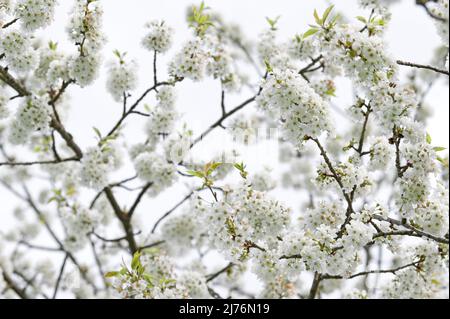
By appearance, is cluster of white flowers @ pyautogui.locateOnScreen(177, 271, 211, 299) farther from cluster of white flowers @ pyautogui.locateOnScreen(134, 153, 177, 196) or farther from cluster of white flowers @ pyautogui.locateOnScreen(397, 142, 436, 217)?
cluster of white flowers @ pyautogui.locateOnScreen(397, 142, 436, 217)

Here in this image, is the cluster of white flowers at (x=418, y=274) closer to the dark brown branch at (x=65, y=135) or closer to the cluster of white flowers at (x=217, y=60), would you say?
the cluster of white flowers at (x=217, y=60)

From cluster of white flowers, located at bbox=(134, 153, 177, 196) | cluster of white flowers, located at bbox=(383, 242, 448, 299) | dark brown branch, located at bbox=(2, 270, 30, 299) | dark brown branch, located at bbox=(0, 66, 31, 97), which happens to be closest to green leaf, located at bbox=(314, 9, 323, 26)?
cluster of white flowers, located at bbox=(383, 242, 448, 299)

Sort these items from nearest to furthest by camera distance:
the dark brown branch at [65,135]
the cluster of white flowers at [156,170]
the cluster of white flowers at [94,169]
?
the dark brown branch at [65,135], the cluster of white flowers at [94,169], the cluster of white flowers at [156,170]

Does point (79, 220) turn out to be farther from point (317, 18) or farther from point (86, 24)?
point (317, 18)

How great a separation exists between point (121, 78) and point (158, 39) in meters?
0.58

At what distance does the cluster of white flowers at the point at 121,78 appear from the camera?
17.3 ft

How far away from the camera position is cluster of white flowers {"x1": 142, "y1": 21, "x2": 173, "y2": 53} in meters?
5.08

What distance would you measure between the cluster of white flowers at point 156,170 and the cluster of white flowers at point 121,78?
0.79 metres

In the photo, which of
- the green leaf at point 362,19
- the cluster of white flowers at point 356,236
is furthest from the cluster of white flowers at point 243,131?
the cluster of white flowers at point 356,236

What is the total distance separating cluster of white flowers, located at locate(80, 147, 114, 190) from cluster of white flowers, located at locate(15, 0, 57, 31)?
1.57 m

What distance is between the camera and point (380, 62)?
328cm

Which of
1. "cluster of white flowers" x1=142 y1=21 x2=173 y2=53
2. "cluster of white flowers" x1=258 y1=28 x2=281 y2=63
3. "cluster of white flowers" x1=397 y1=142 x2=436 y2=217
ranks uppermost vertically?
"cluster of white flowers" x1=258 y1=28 x2=281 y2=63

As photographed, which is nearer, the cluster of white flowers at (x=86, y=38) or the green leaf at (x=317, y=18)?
the green leaf at (x=317, y=18)

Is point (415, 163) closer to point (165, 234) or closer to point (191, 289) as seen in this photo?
point (191, 289)
